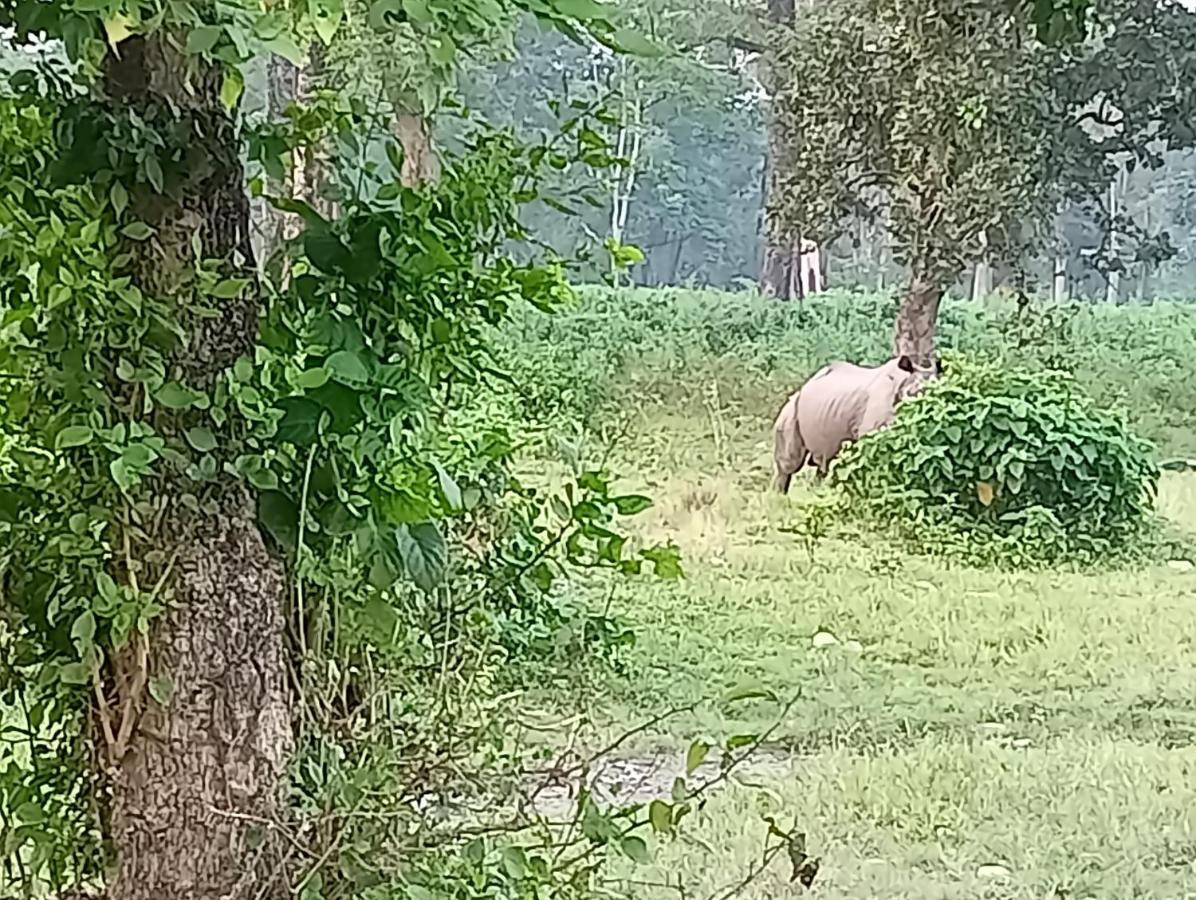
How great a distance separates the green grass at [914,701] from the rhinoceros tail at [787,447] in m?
0.27

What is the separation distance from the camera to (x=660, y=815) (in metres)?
0.73

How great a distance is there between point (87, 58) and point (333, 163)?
0.20m

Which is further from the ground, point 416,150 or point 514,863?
point 416,150

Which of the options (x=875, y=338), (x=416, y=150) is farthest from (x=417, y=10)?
(x=875, y=338)

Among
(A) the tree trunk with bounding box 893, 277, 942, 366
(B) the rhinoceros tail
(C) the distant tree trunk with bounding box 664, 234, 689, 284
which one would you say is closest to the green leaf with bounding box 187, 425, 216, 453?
(C) the distant tree trunk with bounding box 664, 234, 689, 284

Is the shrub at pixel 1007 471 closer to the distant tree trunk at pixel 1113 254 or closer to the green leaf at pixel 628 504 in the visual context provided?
the distant tree trunk at pixel 1113 254

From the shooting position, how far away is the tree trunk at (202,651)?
2.13 ft

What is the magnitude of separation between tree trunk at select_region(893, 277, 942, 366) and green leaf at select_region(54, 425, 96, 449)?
2465 millimetres

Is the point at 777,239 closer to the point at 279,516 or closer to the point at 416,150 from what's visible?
the point at 416,150

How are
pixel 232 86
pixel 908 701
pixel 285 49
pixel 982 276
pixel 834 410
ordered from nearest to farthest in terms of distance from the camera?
pixel 285 49 → pixel 232 86 → pixel 908 701 → pixel 982 276 → pixel 834 410

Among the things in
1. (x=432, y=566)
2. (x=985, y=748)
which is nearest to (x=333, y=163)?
(x=432, y=566)

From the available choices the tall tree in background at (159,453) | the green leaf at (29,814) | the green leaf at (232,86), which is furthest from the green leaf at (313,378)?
the green leaf at (29,814)

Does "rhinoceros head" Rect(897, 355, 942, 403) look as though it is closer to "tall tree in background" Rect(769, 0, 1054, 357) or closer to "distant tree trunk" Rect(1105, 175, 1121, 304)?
"tall tree in background" Rect(769, 0, 1054, 357)

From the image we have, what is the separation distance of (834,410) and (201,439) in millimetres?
2810
